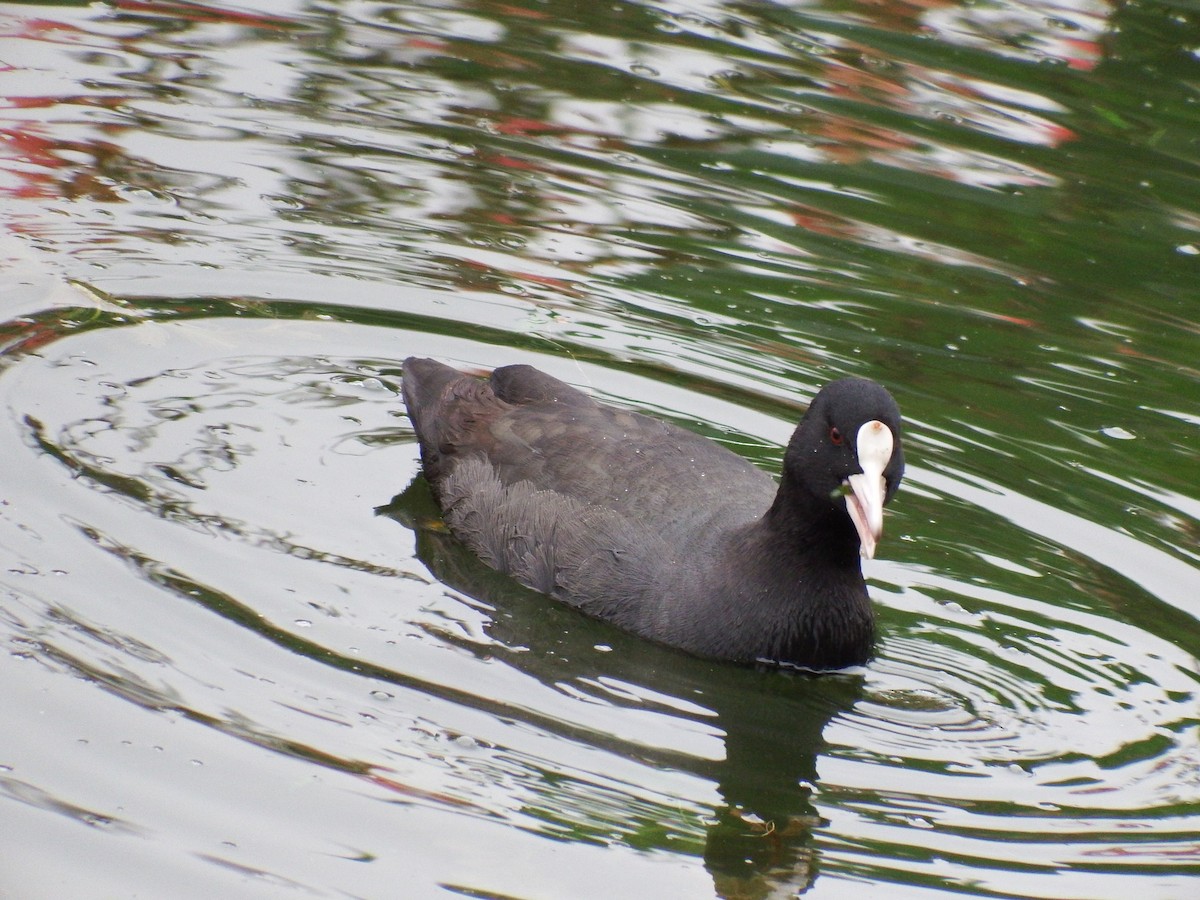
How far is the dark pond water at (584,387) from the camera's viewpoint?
4.45 metres

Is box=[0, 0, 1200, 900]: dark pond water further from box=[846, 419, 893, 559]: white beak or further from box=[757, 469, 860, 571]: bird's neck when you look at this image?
box=[846, 419, 893, 559]: white beak

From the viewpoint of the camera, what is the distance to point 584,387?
7141 mm

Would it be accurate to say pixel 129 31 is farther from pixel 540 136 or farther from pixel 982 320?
pixel 982 320

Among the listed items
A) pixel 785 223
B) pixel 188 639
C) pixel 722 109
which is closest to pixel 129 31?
pixel 722 109

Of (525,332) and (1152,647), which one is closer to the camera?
(1152,647)

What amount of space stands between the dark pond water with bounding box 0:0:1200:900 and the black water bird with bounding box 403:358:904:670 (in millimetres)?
148

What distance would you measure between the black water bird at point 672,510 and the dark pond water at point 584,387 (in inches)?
5.8

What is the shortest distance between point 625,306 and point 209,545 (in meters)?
2.76

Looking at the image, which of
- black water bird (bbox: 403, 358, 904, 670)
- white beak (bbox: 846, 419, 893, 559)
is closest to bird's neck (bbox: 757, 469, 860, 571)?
black water bird (bbox: 403, 358, 904, 670)

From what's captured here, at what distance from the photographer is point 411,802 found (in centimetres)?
438

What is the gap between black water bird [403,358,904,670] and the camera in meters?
5.36

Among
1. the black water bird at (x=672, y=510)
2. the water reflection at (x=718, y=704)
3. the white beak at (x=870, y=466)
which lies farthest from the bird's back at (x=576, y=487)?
the white beak at (x=870, y=466)

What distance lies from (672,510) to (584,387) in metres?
1.39

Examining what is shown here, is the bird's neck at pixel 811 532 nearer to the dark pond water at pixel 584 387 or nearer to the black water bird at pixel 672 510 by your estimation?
the black water bird at pixel 672 510
